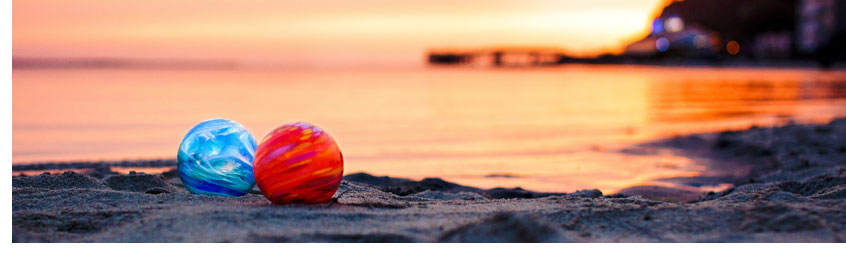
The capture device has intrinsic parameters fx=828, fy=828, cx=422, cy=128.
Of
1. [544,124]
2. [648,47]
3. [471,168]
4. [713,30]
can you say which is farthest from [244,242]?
[713,30]

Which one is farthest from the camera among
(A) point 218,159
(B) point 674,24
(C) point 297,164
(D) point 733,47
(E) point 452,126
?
(B) point 674,24

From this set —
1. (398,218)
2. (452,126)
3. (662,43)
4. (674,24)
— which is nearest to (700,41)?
(662,43)

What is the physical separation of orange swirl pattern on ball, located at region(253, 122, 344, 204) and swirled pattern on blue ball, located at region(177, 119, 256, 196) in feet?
1.39

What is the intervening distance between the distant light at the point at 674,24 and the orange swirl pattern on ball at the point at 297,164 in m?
118

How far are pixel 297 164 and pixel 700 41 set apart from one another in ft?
337

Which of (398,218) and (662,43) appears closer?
(398,218)

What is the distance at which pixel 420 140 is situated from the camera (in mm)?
9297

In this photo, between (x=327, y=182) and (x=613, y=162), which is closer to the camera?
(x=327, y=182)

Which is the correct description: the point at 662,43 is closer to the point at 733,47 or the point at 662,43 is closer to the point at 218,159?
the point at 733,47

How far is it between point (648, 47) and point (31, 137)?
97984 mm

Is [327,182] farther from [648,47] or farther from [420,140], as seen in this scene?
[648,47]

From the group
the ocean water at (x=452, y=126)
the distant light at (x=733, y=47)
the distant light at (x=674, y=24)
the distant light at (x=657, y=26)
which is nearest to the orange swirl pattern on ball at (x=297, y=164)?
the ocean water at (x=452, y=126)

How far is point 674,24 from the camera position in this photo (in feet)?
394

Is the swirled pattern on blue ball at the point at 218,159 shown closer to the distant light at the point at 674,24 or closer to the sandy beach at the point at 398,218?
the sandy beach at the point at 398,218
